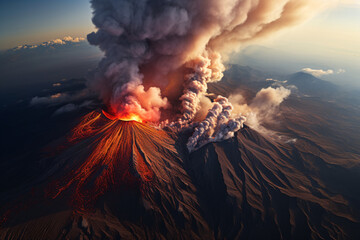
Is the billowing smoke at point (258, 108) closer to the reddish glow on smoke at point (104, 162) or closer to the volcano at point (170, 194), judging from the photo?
the volcano at point (170, 194)

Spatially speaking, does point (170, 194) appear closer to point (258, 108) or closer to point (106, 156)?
point (106, 156)

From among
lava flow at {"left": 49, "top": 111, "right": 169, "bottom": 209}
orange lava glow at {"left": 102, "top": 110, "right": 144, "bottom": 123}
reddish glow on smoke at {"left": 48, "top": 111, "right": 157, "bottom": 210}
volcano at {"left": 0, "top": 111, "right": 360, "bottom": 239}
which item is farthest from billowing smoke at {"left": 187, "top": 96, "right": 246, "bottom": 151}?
orange lava glow at {"left": 102, "top": 110, "right": 144, "bottom": 123}

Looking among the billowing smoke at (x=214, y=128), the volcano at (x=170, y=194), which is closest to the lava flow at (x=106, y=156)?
the volcano at (x=170, y=194)

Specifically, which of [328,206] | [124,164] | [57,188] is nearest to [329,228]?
[328,206]

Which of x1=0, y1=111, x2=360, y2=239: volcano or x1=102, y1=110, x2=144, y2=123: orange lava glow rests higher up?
x1=102, y1=110, x2=144, y2=123: orange lava glow

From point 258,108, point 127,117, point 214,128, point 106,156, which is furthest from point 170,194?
point 258,108

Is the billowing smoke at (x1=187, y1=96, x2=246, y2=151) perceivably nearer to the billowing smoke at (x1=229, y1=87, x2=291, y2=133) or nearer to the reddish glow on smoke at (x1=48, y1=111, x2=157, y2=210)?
the reddish glow on smoke at (x1=48, y1=111, x2=157, y2=210)

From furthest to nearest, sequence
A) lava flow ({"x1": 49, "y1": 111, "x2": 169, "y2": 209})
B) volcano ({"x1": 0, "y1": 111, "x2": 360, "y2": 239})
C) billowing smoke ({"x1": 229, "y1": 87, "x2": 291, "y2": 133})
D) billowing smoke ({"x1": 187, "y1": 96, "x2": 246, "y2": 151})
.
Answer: billowing smoke ({"x1": 229, "y1": 87, "x2": 291, "y2": 133})
billowing smoke ({"x1": 187, "y1": 96, "x2": 246, "y2": 151})
lava flow ({"x1": 49, "y1": 111, "x2": 169, "y2": 209})
volcano ({"x1": 0, "y1": 111, "x2": 360, "y2": 239})
